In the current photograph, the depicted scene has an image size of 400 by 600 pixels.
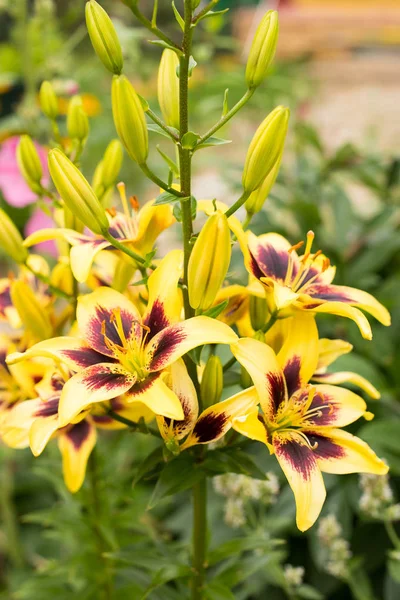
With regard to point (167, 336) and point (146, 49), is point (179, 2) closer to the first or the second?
point (146, 49)

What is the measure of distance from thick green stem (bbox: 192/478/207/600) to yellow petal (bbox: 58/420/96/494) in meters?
0.10

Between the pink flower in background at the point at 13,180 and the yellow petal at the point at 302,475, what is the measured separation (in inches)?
25.2

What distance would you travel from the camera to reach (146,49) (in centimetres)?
275

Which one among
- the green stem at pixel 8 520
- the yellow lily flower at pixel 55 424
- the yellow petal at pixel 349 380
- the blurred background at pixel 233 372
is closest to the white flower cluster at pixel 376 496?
the blurred background at pixel 233 372

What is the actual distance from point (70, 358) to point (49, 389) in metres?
0.09

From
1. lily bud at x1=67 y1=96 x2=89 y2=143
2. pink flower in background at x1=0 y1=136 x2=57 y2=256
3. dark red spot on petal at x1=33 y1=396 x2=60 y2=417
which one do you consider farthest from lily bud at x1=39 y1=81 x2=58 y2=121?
pink flower in background at x1=0 y1=136 x2=57 y2=256

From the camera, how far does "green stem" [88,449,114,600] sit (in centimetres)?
67

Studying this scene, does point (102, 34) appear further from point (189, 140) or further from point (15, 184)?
point (15, 184)

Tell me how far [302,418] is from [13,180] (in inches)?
27.2

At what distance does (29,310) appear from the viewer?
0.56 m

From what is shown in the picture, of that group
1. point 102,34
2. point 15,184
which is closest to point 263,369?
point 102,34

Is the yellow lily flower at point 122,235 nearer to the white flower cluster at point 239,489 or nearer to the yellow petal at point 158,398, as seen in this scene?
the yellow petal at point 158,398

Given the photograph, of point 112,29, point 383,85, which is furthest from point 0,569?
point 383,85

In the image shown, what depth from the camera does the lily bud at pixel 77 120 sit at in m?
0.58
